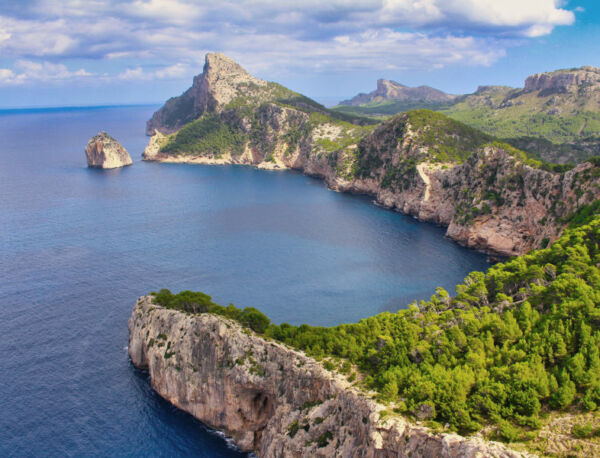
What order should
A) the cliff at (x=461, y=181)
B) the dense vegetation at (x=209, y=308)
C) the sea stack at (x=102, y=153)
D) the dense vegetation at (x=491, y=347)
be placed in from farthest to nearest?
the sea stack at (x=102, y=153), the cliff at (x=461, y=181), the dense vegetation at (x=209, y=308), the dense vegetation at (x=491, y=347)

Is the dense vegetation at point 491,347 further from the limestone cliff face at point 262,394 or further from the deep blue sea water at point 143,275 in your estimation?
the deep blue sea water at point 143,275

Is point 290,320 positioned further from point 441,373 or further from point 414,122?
point 414,122

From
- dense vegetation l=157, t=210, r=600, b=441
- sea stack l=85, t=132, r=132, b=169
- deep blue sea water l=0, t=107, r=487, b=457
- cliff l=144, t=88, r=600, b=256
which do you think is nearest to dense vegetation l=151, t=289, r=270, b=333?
dense vegetation l=157, t=210, r=600, b=441

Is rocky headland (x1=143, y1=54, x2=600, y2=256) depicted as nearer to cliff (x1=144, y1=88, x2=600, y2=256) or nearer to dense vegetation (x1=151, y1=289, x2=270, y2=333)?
cliff (x1=144, y1=88, x2=600, y2=256)

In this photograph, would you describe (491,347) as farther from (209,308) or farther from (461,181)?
(461,181)

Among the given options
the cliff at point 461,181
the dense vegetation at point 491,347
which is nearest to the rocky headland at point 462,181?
the cliff at point 461,181

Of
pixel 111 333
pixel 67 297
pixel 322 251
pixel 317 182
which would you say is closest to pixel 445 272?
pixel 322 251

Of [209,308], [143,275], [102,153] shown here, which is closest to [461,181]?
[143,275]
